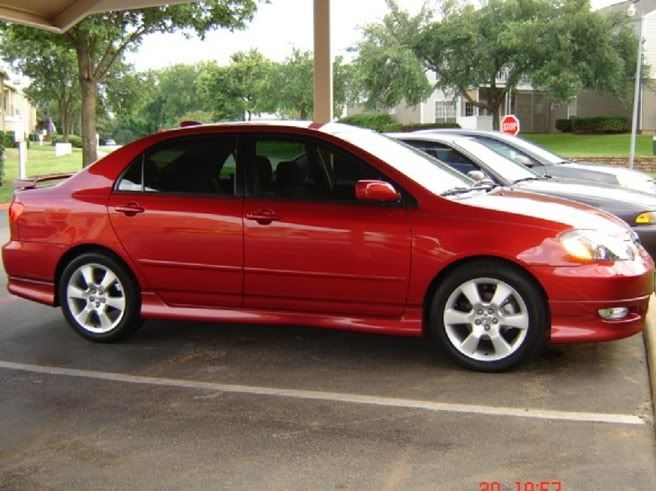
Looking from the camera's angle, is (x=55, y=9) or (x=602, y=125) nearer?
(x=55, y=9)

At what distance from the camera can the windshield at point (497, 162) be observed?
810cm

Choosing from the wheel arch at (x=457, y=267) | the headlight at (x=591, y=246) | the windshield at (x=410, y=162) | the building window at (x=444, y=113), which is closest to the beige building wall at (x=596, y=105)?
the building window at (x=444, y=113)

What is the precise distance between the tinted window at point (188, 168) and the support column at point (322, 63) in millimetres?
5443

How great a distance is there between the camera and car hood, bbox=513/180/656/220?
24.2 ft

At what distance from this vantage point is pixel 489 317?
481cm

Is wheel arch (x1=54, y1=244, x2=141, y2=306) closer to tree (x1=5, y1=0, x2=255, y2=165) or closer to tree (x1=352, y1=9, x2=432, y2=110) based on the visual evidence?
tree (x1=5, y1=0, x2=255, y2=165)

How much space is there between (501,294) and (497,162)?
3895 mm

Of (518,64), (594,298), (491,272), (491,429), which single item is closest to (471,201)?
(491,272)

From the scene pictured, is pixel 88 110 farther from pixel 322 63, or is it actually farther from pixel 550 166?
pixel 550 166

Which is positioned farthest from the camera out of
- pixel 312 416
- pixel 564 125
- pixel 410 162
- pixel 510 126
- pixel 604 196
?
pixel 564 125

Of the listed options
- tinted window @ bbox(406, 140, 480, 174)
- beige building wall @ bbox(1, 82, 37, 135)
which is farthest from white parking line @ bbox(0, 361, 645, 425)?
beige building wall @ bbox(1, 82, 37, 135)

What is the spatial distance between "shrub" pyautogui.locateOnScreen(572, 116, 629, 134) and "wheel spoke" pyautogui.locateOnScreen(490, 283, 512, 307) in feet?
130
